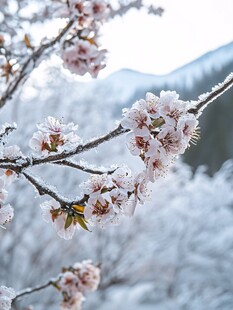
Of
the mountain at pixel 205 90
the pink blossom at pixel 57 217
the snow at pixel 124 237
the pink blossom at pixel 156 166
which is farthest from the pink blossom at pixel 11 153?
the mountain at pixel 205 90

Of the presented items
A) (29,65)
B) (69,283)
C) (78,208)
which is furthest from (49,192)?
(69,283)

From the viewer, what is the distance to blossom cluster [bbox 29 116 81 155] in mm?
931

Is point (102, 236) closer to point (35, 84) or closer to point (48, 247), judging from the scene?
point (48, 247)

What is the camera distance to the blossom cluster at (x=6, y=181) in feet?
2.74

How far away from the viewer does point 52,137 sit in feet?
3.10

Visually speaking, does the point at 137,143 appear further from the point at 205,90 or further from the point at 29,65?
the point at 205,90

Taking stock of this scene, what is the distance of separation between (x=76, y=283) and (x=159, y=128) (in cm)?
112

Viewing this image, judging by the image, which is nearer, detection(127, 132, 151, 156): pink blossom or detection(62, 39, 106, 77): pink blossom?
detection(127, 132, 151, 156): pink blossom

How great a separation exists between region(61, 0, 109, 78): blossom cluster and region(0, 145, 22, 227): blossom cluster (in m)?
0.68

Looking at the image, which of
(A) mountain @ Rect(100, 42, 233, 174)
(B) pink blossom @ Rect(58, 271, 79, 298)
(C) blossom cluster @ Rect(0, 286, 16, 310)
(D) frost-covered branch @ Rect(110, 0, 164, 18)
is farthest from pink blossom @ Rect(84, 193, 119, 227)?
(A) mountain @ Rect(100, 42, 233, 174)

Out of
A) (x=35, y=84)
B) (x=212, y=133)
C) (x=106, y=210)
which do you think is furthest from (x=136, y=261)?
(x=212, y=133)

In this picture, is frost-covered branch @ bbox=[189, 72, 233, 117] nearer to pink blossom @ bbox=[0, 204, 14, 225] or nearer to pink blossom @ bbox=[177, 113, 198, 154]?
pink blossom @ bbox=[177, 113, 198, 154]

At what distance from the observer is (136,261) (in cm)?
686

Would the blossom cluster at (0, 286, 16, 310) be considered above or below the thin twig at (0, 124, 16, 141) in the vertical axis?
below
